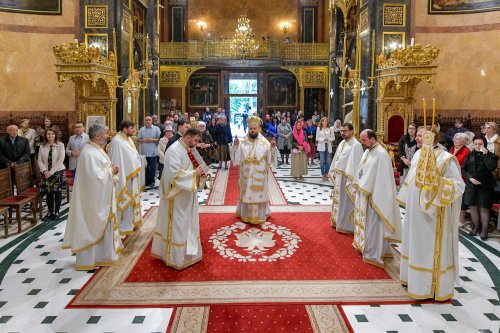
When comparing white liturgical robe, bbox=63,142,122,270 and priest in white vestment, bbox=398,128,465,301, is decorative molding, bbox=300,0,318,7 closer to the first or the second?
white liturgical robe, bbox=63,142,122,270

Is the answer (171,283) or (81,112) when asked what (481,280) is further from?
(81,112)

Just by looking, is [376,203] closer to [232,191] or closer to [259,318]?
[259,318]

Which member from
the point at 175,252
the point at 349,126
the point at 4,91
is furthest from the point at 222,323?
the point at 4,91

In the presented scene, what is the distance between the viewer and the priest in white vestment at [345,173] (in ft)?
23.2

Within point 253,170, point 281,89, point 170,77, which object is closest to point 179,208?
point 253,170

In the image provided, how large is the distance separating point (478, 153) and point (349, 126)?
7.05 ft

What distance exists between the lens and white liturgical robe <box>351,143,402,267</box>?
5.82m

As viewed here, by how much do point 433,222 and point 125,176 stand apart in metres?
4.56

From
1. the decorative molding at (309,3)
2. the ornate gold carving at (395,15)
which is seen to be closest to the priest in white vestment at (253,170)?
the ornate gold carving at (395,15)

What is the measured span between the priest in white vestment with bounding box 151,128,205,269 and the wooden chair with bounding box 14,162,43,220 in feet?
11.7

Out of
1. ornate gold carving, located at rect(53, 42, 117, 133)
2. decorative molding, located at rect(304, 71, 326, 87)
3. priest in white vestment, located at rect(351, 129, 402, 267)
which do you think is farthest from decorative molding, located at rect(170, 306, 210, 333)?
decorative molding, located at rect(304, 71, 326, 87)

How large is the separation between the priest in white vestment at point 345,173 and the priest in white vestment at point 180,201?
2.56 m

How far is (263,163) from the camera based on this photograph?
7.97 metres

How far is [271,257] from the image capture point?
6328 millimetres
